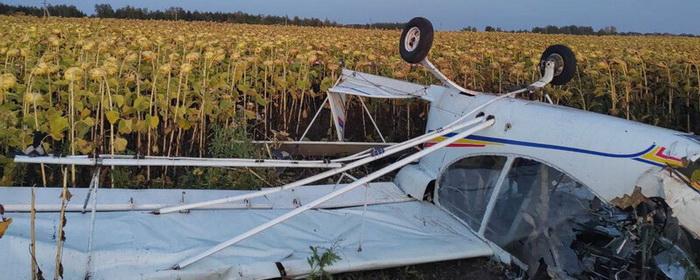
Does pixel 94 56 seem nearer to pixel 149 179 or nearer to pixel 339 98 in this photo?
pixel 149 179

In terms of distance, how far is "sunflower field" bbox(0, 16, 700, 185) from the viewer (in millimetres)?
5957

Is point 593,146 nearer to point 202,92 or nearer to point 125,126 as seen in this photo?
point 125,126

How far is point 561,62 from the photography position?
5.02 meters

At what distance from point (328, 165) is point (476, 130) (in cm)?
110

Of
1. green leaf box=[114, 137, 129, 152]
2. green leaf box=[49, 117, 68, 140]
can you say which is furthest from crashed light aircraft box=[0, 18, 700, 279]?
green leaf box=[114, 137, 129, 152]

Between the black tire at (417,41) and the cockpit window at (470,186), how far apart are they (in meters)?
0.81

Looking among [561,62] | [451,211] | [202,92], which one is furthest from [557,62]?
[202,92]

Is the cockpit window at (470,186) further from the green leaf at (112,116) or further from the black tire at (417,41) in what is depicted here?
the green leaf at (112,116)

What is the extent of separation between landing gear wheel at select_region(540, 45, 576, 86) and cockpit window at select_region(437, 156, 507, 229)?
1.04 metres

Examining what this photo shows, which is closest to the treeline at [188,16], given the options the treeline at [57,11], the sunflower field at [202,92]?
the treeline at [57,11]

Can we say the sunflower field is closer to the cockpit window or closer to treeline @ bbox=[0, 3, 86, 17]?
the cockpit window

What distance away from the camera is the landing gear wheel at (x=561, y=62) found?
195 inches

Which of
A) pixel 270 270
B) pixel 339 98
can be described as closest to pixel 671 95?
pixel 339 98

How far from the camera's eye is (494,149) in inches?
172
